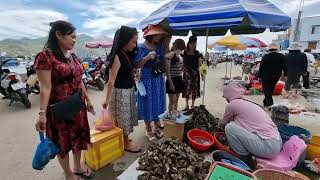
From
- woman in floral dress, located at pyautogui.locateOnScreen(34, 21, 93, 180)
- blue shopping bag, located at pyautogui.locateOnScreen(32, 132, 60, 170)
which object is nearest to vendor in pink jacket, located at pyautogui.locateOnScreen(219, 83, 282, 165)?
woman in floral dress, located at pyautogui.locateOnScreen(34, 21, 93, 180)

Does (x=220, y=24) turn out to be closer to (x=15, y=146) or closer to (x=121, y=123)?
(x=121, y=123)

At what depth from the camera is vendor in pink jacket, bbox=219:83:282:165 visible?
9.05 ft

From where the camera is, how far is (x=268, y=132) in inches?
110

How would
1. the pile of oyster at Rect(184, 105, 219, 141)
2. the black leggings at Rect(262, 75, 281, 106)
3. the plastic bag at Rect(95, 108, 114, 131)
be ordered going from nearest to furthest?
the plastic bag at Rect(95, 108, 114, 131)
the pile of oyster at Rect(184, 105, 219, 141)
the black leggings at Rect(262, 75, 281, 106)

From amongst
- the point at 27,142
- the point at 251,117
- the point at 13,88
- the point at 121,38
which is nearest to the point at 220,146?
the point at 251,117

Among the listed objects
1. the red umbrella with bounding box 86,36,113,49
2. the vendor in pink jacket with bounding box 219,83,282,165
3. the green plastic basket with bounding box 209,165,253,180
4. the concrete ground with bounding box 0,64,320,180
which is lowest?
the concrete ground with bounding box 0,64,320,180

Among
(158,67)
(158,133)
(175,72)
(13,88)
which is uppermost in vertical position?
(158,67)

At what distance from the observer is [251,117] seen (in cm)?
283

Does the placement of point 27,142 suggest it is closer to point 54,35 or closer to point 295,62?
point 54,35

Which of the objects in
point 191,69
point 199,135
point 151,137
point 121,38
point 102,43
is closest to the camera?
point 121,38

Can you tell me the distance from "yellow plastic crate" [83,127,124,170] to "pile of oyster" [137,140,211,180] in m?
0.58

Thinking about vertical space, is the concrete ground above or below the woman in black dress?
below

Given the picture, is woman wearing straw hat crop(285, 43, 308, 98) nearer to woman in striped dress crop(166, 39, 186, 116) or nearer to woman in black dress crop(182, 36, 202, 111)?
woman in black dress crop(182, 36, 202, 111)

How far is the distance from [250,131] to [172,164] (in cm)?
101
